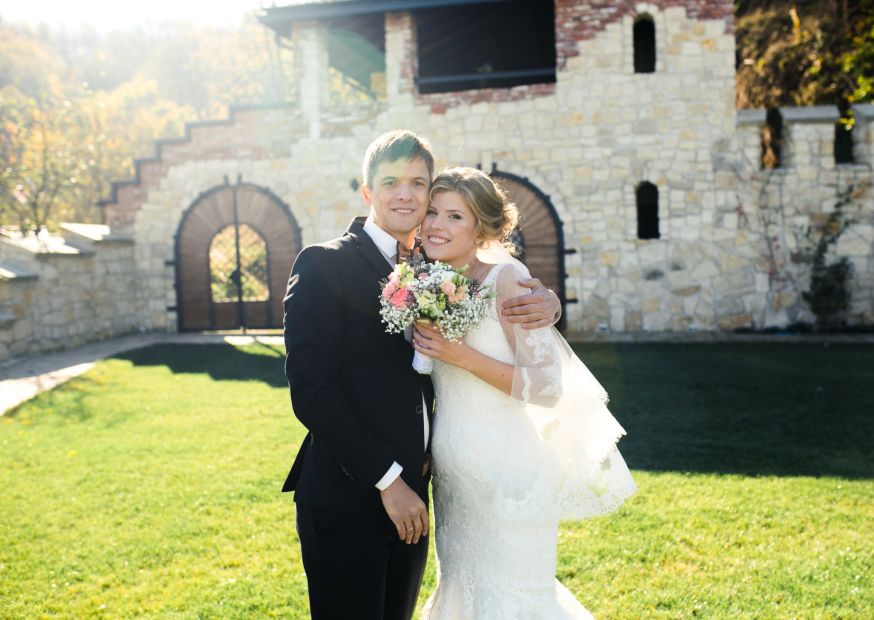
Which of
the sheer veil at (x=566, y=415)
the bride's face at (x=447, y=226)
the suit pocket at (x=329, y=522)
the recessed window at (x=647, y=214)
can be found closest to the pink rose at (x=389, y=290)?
the bride's face at (x=447, y=226)

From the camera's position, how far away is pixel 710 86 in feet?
42.5

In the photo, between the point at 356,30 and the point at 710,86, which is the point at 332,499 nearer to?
the point at 710,86

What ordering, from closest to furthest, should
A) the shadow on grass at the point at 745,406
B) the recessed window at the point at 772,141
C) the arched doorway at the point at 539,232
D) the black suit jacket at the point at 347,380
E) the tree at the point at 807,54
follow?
the black suit jacket at the point at 347,380 → the shadow on grass at the point at 745,406 → the recessed window at the point at 772,141 → the arched doorway at the point at 539,232 → the tree at the point at 807,54

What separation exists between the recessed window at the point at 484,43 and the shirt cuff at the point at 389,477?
1166 cm

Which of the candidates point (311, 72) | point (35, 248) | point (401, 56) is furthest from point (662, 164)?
point (35, 248)

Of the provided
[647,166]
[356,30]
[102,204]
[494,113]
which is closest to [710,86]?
[647,166]

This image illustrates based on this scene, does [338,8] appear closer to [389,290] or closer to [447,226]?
[447,226]

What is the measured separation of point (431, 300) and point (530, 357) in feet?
1.75

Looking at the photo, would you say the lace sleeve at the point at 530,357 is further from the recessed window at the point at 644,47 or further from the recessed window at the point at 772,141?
the recessed window at the point at 644,47

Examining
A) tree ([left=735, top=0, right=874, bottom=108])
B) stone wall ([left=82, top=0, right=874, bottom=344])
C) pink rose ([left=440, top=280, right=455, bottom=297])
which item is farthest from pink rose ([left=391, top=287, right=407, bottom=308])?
tree ([left=735, top=0, right=874, bottom=108])

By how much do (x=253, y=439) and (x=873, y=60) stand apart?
14.0 metres

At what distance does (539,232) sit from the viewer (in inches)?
531

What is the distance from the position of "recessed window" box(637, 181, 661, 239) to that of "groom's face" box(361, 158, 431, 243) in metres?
12.3

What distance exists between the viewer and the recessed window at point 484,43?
14.0 m
